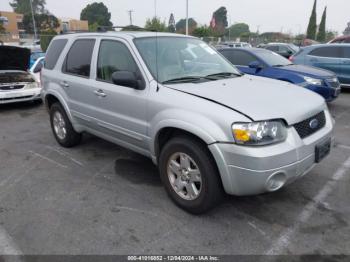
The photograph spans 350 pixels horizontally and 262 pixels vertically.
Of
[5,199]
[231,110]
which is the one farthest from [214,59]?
[5,199]

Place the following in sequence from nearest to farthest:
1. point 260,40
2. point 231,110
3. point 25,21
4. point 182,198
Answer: point 231,110 → point 182,198 → point 260,40 → point 25,21

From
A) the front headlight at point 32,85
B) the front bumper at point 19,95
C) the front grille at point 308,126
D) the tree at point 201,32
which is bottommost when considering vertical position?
the front bumper at point 19,95

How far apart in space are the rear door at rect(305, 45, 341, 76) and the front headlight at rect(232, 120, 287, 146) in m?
8.37

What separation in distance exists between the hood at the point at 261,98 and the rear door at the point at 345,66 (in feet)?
23.7

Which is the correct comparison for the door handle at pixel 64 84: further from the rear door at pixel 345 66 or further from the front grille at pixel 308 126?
the rear door at pixel 345 66

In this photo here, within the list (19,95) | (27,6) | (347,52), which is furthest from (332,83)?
(27,6)

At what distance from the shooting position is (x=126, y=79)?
323 centimetres

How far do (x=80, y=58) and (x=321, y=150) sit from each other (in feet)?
11.0

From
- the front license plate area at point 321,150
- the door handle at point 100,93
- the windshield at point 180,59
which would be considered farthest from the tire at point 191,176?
the door handle at point 100,93

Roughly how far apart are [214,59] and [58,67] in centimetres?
248

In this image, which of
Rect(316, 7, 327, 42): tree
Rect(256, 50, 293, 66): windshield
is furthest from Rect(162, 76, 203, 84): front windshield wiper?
Rect(316, 7, 327, 42): tree

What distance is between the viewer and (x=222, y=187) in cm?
290

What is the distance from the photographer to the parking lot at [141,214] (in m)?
2.70

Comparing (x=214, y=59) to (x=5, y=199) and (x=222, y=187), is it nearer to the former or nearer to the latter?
(x=222, y=187)
